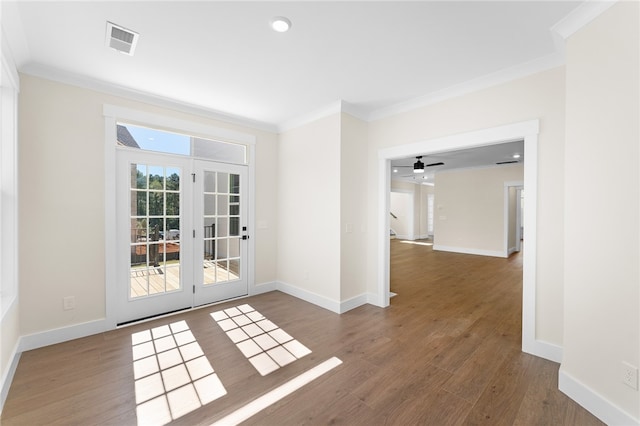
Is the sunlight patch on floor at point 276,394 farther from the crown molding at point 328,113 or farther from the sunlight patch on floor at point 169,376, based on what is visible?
the crown molding at point 328,113

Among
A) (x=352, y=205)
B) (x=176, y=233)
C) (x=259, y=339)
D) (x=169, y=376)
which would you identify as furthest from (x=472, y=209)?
(x=169, y=376)

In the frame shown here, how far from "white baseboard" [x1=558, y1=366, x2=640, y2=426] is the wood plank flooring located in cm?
5

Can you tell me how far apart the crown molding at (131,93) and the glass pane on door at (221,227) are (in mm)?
842

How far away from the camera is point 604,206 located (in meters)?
1.80

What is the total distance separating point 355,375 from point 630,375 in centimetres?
176

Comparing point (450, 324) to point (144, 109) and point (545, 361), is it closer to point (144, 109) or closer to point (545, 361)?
point (545, 361)

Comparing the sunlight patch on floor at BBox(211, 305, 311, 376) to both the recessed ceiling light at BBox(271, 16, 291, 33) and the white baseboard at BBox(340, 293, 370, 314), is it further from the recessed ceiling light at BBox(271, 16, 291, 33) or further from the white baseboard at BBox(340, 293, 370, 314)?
the recessed ceiling light at BBox(271, 16, 291, 33)

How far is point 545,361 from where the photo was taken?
2475 mm

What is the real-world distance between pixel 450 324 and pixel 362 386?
1.76 metres

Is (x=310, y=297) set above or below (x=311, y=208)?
below

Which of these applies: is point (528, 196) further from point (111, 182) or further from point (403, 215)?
point (403, 215)

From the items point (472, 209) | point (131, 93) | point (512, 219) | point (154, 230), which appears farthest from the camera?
point (512, 219)

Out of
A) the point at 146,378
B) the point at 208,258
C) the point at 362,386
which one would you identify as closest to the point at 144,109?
the point at 208,258

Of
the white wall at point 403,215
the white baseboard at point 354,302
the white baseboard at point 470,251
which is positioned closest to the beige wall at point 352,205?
the white baseboard at point 354,302
